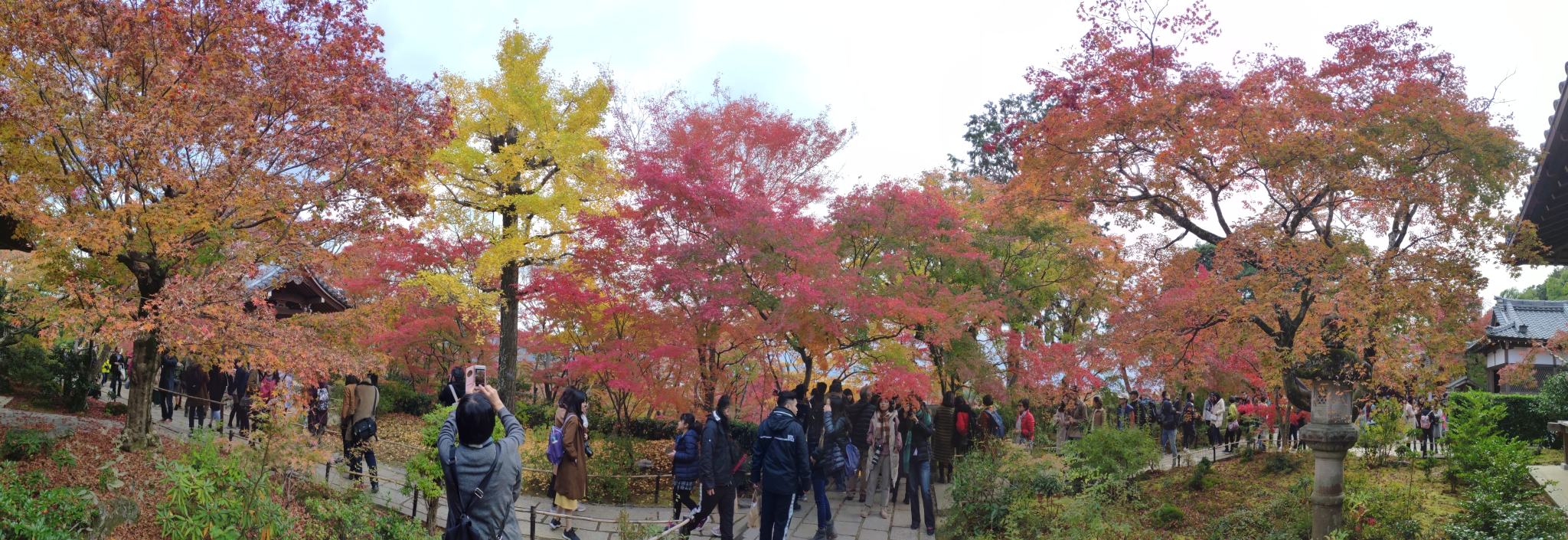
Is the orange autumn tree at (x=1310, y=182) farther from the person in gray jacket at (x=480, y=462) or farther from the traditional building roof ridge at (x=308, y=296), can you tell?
the traditional building roof ridge at (x=308, y=296)

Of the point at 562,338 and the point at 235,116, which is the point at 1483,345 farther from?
the point at 235,116

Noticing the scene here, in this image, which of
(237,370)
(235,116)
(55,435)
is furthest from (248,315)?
(237,370)

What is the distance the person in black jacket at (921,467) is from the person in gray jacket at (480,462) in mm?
5306

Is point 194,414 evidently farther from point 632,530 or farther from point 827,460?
point 827,460

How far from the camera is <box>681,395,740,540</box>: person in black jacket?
7.60 meters

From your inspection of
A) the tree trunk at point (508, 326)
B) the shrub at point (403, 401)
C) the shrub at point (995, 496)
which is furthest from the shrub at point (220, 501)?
the shrub at point (403, 401)

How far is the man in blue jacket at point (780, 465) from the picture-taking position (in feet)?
23.6

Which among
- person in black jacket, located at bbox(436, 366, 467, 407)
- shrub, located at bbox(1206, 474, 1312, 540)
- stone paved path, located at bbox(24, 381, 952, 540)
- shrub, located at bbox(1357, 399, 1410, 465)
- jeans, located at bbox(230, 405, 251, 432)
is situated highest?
person in black jacket, located at bbox(436, 366, 467, 407)

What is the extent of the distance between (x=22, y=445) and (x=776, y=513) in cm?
732

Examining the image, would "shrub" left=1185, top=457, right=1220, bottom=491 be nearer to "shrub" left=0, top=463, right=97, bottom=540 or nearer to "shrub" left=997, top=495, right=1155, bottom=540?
"shrub" left=997, top=495, right=1155, bottom=540

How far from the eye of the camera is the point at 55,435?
28.8ft

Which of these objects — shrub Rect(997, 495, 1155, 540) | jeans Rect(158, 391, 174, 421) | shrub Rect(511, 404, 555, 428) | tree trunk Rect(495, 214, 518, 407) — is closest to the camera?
shrub Rect(997, 495, 1155, 540)

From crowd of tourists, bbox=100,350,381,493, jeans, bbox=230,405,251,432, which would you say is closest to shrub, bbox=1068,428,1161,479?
crowd of tourists, bbox=100,350,381,493

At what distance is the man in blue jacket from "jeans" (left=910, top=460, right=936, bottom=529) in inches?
82.2
